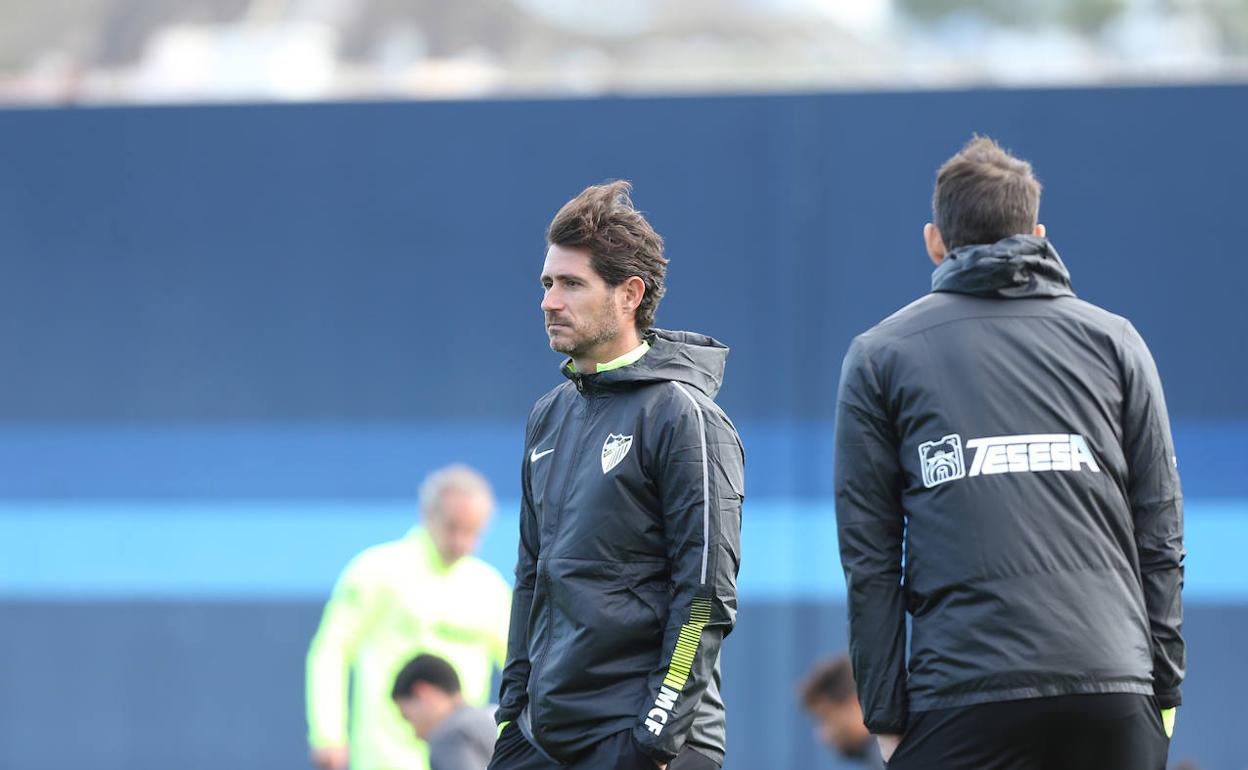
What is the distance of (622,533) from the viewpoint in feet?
9.26

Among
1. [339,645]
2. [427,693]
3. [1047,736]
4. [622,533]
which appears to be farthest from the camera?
[339,645]

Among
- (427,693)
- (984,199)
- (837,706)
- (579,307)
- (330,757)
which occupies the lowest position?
(330,757)

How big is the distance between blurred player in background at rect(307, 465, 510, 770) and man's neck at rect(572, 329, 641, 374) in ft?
7.49

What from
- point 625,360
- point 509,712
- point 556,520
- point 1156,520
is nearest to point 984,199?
point 1156,520

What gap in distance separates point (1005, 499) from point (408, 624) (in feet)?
9.93

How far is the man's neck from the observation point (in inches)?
117

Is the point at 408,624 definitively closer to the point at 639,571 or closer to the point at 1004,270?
the point at 639,571

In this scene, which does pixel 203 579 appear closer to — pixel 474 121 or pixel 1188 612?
pixel 474 121

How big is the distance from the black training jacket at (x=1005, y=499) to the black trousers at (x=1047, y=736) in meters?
0.02

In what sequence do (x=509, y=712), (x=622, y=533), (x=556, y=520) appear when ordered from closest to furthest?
(x=622, y=533) → (x=556, y=520) → (x=509, y=712)

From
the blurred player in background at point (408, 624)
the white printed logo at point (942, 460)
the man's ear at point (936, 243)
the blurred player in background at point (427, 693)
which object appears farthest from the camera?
the blurred player in background at point (408, 624)

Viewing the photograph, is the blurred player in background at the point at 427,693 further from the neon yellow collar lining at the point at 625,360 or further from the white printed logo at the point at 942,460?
the white printed logo at the point at 942,460

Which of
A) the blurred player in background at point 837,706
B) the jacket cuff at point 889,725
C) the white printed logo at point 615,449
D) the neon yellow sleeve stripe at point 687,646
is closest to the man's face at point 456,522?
the blurred player in background at point 837,706

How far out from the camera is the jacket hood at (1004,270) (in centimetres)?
267
